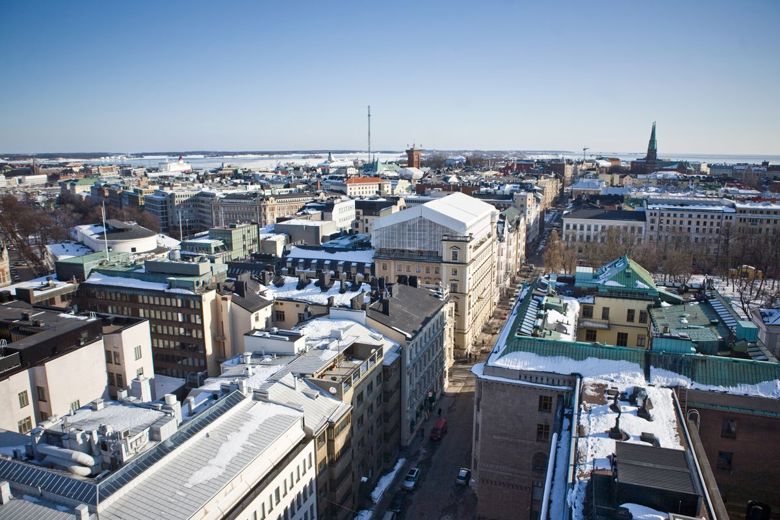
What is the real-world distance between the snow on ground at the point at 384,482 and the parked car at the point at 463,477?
570 centimetres

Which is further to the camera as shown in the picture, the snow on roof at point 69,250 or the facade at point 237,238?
the facade at point 237,238

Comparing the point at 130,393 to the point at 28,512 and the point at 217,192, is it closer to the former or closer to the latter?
the point at 28,512

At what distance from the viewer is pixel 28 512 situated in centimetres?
2606

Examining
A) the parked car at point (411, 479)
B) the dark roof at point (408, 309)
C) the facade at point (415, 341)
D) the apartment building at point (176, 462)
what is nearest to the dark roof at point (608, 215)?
the facade at point (415, 341)

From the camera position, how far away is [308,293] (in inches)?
2717

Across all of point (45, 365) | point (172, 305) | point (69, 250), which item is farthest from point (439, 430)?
point (69, 250)

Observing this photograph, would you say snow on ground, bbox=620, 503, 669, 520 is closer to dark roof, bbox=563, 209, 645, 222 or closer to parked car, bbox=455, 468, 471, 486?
parked car, bbox=455, 468, 471, 486

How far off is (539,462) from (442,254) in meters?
43.8

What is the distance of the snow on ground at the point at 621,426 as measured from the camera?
28.1 meters

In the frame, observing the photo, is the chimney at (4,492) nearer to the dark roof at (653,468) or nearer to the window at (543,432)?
the dark roof at (653,468)

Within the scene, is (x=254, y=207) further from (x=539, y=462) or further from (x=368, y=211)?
(x=539, y=462)

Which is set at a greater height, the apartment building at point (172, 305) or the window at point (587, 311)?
the window at point (587, 311)

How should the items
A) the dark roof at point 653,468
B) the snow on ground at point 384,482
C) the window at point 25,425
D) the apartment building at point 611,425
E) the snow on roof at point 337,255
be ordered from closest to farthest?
the dark roof at point 653,468
the apartment building at point 611,425
the window at point 25,425
the snow on ground at point 384,482
the snow on roof at point 337,255

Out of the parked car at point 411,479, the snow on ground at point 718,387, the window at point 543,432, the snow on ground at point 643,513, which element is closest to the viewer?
the snow on ground at point 643,513
